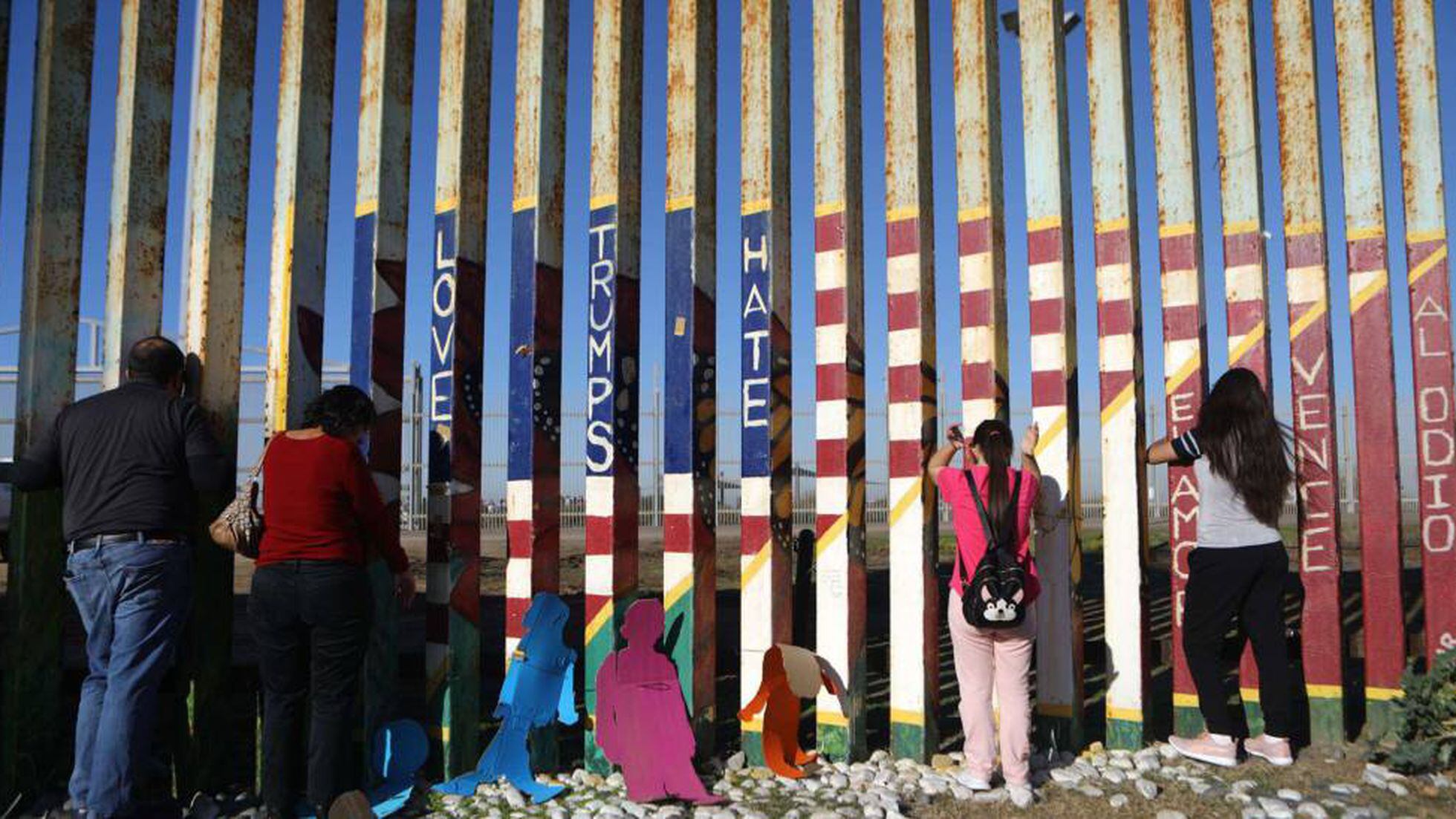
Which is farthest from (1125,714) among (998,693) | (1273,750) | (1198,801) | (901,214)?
(901,214)

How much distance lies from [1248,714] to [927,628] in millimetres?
1421

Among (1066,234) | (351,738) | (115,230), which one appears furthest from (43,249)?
(1066,234)

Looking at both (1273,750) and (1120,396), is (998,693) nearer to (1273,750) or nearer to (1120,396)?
(1273,750)

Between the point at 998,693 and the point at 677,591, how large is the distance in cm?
137

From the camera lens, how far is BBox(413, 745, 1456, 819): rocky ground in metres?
4.00

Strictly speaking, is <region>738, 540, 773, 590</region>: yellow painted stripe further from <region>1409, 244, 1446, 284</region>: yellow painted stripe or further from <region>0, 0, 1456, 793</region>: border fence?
<region>1409, 244, 1446, 284</region>: yellow painted stripe

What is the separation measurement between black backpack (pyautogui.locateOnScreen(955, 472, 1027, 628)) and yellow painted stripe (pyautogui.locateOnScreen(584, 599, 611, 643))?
58.2 inches

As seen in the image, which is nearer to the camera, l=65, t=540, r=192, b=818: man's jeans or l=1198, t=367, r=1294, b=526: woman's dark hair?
l=65, t=540, r=192, b=818: man's jeans

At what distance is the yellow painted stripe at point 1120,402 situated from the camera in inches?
190

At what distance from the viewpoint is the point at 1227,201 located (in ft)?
16.3

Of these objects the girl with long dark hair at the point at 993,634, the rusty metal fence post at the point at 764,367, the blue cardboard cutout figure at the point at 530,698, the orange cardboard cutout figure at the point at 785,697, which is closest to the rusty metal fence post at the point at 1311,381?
the girl with long dark hair at the point at 993,634

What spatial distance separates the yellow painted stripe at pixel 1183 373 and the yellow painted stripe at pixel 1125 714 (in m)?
1.37

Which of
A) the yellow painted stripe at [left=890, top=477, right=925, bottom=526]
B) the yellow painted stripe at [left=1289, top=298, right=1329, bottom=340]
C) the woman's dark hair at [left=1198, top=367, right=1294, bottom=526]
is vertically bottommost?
the yellow painted stripe at [left=890, top=477, right=925, bottom=526]

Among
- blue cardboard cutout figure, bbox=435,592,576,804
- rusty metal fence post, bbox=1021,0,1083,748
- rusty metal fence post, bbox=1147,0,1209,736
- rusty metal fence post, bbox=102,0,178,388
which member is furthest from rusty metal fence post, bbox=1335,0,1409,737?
rusty metal fence post, bbox=102,0,178,388
